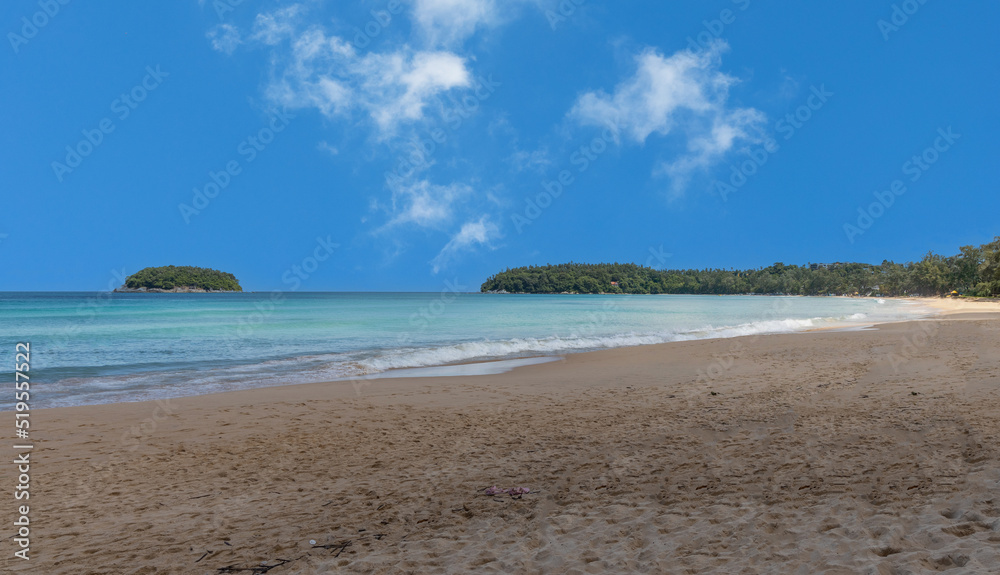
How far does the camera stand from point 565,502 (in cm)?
518

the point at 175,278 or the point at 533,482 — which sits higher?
the point at 175,278

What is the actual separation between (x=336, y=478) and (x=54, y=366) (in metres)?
15.9

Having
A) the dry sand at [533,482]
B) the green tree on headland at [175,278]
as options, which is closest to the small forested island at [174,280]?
the green tree on headland at [175,278]

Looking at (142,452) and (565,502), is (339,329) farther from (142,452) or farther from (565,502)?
(565,502)

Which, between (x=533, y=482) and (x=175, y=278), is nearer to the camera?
(x=533, y=482)

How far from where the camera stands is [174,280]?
15125cm

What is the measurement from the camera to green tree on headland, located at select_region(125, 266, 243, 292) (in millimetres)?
151875

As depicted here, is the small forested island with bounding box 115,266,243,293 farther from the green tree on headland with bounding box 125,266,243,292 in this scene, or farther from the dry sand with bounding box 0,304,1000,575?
the dry sand with bounding box 0,304,1000,575

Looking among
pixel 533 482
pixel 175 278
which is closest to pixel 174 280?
pixel 175 278

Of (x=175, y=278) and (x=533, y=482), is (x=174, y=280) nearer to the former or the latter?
(x=175, y=278)

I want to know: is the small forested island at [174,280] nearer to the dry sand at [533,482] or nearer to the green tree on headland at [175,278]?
the green tree on headland at [175,278]

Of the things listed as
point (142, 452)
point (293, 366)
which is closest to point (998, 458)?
point (142, 452)

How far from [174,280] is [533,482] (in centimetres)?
17449

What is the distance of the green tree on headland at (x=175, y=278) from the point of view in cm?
15188
